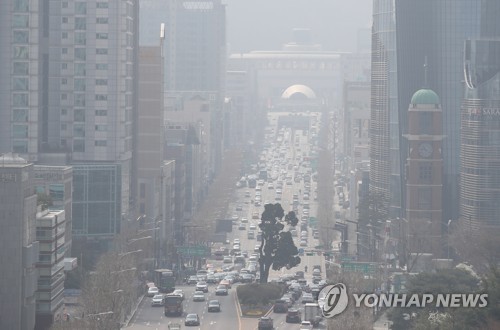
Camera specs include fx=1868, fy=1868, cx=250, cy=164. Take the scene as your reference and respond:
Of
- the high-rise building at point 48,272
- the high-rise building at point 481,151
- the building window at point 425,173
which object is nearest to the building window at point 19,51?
the high-rise building at point 48,272

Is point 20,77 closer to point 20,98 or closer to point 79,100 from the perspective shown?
point 20,98

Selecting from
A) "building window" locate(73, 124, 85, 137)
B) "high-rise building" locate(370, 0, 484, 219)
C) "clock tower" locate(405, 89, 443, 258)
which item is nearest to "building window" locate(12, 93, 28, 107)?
"building window" locate(73, 124, 85, 137)

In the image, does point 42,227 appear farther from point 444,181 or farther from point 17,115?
point 444,181

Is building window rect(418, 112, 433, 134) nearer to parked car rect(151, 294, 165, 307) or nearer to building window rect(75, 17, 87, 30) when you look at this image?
building window rect(75, 17, 87, 30)

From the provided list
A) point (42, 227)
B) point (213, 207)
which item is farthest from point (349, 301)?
point (213, 207)

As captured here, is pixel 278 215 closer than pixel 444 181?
Yes

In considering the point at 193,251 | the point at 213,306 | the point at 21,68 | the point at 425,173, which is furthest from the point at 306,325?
the point at 425,173
